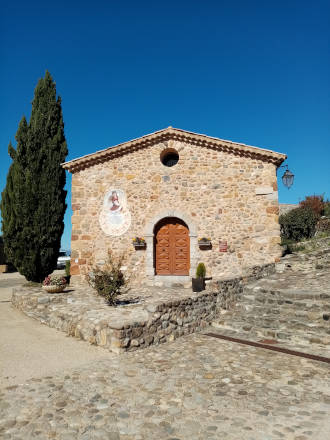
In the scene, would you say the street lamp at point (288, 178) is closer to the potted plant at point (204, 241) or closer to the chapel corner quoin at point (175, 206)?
the chapel corner quoin at point (175, 206)

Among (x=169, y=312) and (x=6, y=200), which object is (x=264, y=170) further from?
(x=6, y=200)

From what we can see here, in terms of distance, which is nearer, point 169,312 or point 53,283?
point 169,312

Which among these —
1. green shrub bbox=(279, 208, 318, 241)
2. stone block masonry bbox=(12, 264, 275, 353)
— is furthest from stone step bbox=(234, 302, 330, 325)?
green shrub bbox=(279, 208, 318, 241)

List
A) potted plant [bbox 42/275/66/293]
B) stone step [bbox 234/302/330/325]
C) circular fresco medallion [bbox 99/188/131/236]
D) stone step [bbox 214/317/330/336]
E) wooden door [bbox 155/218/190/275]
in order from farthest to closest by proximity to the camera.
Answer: circular fresco medallion [bbox 99/188/131/236]
wooden door [bbox 155/218/190/275]
potted plant [bbox 42/275/66/293]
stone step [bbox 234/302/330/325]
stone step [bbox 214/317/330/336]

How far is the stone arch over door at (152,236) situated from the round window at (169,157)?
2.08 meters

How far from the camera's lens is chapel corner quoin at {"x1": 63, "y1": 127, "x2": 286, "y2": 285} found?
Result: 1085 centimetres

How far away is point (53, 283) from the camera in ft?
30.8

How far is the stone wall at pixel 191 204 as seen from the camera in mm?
10820

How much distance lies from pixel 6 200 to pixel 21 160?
1728mm

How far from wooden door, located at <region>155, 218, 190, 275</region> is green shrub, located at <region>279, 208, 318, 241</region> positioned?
32.0 ft

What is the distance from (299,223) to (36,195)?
14.8 metres

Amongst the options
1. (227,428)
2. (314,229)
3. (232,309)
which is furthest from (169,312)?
(314,229)

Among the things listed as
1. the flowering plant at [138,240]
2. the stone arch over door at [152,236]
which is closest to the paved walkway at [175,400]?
the stone arch over door at [152,236]

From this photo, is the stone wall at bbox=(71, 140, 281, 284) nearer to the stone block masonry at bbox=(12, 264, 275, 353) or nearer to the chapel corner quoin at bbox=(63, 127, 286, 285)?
the chapel corner quoin at bbox=(63, 127, 286, 285)
